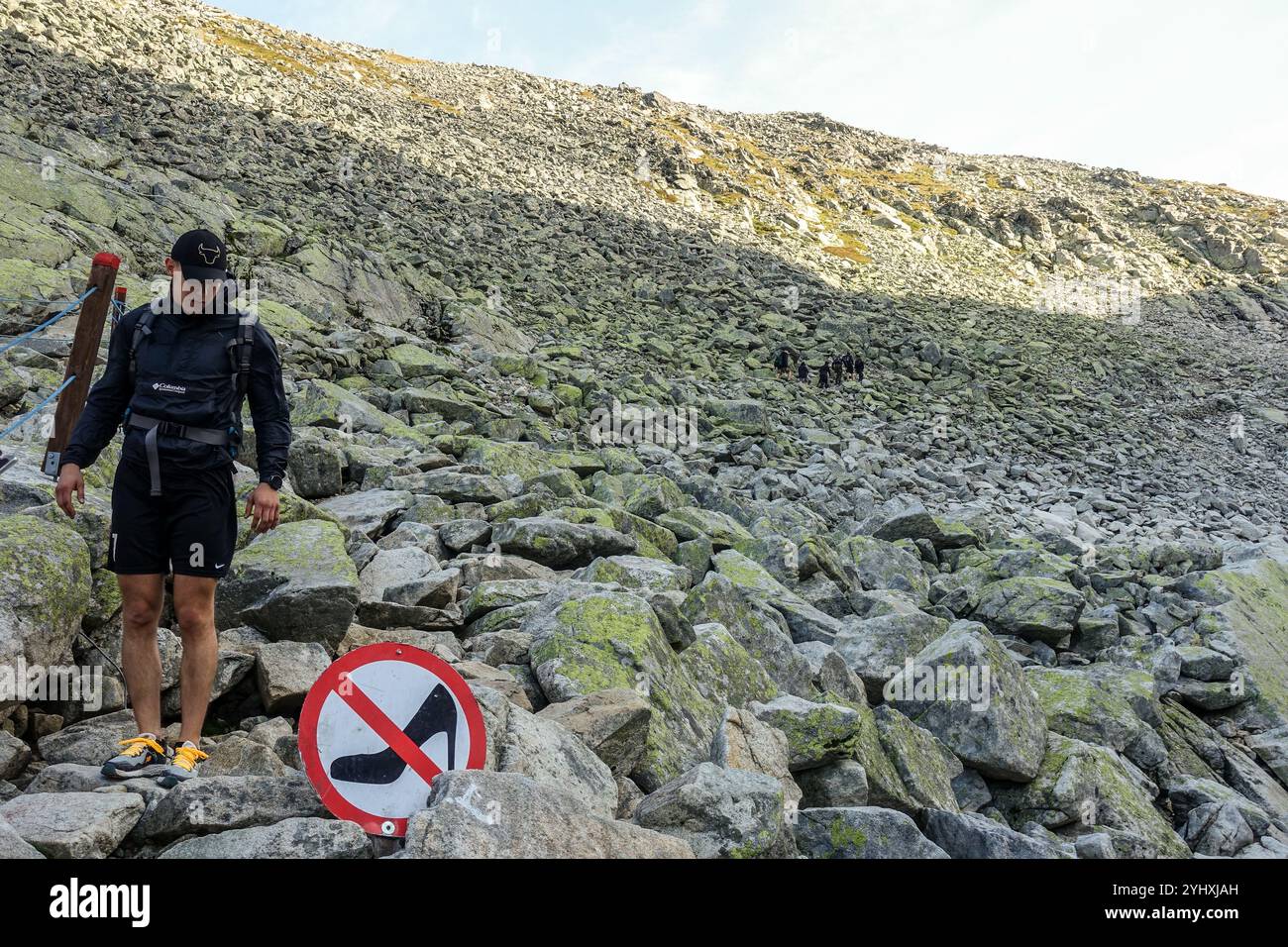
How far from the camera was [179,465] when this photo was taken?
4.18 m

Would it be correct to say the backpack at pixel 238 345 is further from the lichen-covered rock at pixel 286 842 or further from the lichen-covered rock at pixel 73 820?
the lichen-covered rock at pixel 286 842

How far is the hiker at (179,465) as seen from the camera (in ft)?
13.7

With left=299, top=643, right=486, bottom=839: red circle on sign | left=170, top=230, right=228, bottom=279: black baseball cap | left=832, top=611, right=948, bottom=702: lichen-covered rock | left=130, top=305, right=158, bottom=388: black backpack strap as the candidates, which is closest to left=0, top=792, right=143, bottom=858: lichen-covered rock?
left=299, top=643, right=486, bottom=839: red circle on sign

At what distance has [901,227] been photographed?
59.3 m

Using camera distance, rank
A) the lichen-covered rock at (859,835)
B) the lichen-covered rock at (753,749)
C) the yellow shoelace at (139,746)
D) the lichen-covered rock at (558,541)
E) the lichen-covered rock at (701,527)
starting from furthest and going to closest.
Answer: the lichen-covered rock at (701,527) → the lichen-covered rock at (558,541) → the lichen-covered rock at (753,749) → the lichen-covered rock at (859,835) → the yellow shoelace at (139,746)

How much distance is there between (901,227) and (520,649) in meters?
60.3

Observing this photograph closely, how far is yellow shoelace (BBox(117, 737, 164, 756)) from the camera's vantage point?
380 cm

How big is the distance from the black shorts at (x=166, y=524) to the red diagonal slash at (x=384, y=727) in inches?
51.2

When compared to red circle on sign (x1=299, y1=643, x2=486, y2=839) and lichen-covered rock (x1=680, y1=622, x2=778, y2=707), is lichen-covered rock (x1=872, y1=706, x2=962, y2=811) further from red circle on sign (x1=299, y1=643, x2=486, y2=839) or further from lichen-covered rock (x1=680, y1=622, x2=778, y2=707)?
red circle on sign (x1=299, y1=643, x2=486, y2=839)

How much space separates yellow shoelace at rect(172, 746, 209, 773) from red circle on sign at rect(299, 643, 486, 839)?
644 mm

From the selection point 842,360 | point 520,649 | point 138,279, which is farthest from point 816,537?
point 842,360

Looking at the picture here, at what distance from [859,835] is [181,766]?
3.59 metres

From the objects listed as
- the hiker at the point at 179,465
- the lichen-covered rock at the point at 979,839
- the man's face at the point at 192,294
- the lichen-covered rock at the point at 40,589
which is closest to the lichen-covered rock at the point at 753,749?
the lichen-covered rock at the point at 979,839
